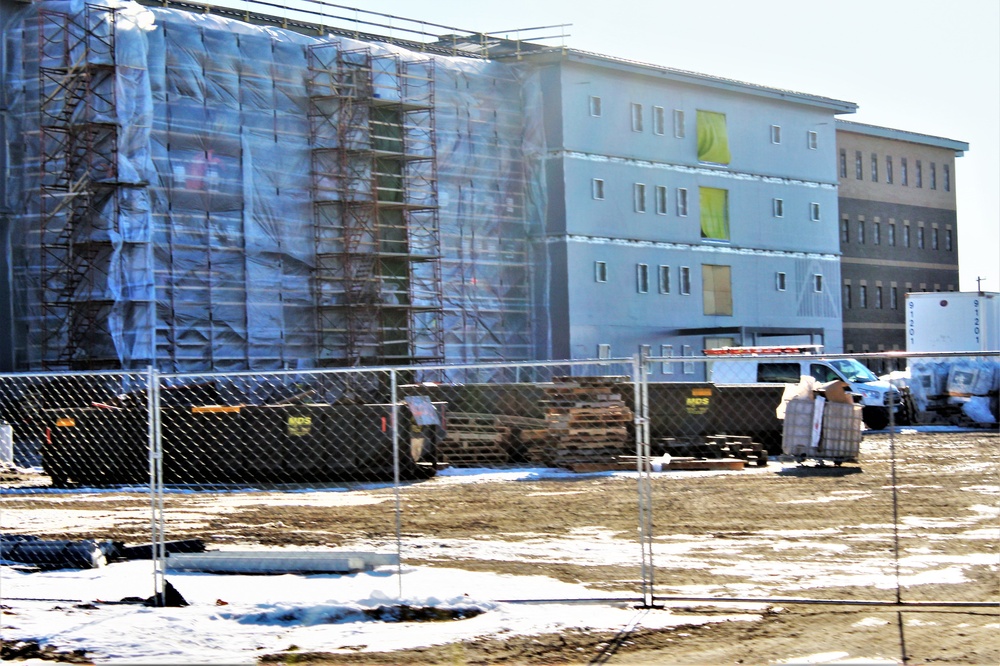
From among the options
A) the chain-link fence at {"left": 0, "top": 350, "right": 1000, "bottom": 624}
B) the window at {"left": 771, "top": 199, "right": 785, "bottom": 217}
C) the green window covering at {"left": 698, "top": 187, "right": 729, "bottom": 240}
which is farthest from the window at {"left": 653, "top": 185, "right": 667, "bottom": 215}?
the chain-link fence at {"left": 0, "top": 350, "right": 1000, "bottom": 624}

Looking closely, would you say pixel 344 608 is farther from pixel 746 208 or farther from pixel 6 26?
pixel 746 208

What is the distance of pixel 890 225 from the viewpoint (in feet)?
229

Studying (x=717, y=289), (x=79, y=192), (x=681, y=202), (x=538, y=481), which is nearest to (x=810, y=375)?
(x=538, y=481)

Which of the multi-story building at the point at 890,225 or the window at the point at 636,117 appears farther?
the multi-story building at the point at 890,225

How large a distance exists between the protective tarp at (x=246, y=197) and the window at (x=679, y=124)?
391 inches

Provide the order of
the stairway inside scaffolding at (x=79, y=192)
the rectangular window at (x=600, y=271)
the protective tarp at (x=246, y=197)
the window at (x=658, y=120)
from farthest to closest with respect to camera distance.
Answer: the window at (x=658, y=120), the rectangular window at (x=600, y=271), the protective tarp at (x=246, y=197), the stairway inside scaffolding at (x=79, y=192)

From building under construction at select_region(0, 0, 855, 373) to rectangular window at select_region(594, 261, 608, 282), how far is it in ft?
0.53

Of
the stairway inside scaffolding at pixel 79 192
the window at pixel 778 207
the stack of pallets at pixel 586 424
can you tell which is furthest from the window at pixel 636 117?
the stack of pallets at pixel 586 424

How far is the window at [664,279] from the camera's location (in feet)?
167

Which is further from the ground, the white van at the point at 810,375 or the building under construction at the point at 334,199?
the building under construction at the point at 334,199

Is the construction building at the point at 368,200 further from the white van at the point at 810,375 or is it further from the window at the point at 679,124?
the white van at the point at 810,375

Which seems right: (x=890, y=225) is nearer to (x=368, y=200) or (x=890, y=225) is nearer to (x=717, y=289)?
(x=717, y=289)

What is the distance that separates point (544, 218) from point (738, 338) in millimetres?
12058

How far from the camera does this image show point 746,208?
55.1 meters
